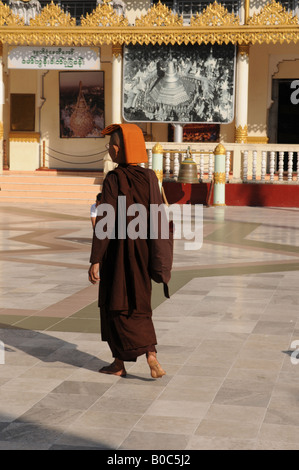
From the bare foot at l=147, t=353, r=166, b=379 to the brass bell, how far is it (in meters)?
12.3

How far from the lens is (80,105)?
23.7m

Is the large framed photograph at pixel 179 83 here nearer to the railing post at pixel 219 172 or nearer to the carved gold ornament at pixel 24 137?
the railing post at pixel 219 172

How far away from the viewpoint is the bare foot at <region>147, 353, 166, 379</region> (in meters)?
5.25

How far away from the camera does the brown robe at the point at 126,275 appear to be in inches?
203

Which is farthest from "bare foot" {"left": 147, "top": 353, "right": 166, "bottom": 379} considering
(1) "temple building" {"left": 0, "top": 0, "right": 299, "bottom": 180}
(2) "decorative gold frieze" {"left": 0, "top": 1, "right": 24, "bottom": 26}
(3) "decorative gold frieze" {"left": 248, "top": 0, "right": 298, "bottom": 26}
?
(2) "decorative gold frieze" {"left": 0, "top": 1, "right": 24, "bottom": 26}

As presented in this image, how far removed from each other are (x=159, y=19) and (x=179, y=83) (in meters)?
1.61

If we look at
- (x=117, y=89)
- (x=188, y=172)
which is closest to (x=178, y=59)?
(x=117, y=89)

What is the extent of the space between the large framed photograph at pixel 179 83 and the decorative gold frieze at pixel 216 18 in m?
0.58

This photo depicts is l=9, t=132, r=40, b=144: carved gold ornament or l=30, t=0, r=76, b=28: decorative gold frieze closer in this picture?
l=30, t=0, r=76, b=28: decorative gold frieze

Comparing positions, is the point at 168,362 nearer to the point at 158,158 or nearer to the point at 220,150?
the point at 220,150

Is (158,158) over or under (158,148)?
under

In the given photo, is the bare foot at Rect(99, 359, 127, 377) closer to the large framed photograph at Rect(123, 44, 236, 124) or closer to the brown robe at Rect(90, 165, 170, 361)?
the brown robe at Rect(90, 165, 170, 361)

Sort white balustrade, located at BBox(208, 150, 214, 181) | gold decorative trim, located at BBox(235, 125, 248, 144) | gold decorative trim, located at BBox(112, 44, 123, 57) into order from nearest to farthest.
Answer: white balustrade, located at BBox(208, 150, 214, 181)
gold decorative trim, located at BBox(235, 125, 248, 144)
gold decorative trim, located at BBox(112, 44, 123, 57)

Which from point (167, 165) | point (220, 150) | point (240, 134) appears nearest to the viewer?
point (220, 150)
